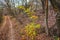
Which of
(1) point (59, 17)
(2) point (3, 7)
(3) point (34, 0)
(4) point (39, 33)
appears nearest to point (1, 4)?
(2) point (3, 7)

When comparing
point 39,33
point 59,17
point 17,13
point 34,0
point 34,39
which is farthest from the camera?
point 17,13

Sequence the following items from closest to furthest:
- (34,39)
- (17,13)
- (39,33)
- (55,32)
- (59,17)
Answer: (59,17)
(34,39)
(55,32)
(39,33)
(17,13)

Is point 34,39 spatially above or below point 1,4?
below

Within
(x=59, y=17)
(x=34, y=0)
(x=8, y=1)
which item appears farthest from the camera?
(x=8, y=1)

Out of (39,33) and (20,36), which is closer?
(20,36)

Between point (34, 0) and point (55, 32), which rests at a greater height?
point (34, 0)

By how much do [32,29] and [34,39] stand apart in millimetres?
1021

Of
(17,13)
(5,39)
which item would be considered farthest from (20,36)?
(17,13)

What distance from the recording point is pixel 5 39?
405 inches

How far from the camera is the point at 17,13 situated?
19.9 meters

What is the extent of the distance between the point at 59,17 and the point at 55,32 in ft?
6.20

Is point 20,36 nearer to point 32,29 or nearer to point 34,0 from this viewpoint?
point 32,29

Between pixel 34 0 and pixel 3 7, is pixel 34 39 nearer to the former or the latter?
pixel 34 0

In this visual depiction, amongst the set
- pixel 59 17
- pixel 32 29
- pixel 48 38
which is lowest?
pixel 48 38
